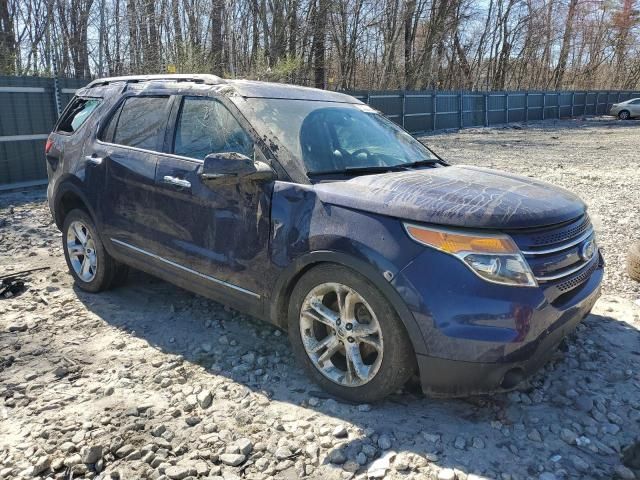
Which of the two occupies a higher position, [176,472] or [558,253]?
[558,253]

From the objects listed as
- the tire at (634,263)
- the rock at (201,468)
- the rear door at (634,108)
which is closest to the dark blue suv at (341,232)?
the rock at (201,468)

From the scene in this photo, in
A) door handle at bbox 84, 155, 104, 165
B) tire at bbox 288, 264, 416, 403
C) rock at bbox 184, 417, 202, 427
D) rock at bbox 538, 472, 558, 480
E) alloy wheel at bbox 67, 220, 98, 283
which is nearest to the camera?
rock at bbox 538, 472, 558, 480

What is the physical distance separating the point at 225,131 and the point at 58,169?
6.90 ft

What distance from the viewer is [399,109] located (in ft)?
71.1

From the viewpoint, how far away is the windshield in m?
3.41

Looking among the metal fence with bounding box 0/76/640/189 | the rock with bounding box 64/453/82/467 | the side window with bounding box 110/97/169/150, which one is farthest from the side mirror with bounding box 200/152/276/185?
the metal fence with bounding box 0/76/640/189

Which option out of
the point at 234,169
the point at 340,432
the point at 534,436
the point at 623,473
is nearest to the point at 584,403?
the point at 534,436

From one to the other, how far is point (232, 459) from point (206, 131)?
2.11 metres

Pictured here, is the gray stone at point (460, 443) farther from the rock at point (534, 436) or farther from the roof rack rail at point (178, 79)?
the roof rack rail at point (178, 79)

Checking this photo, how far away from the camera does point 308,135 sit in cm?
353

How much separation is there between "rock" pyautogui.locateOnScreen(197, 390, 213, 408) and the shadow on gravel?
0.22m

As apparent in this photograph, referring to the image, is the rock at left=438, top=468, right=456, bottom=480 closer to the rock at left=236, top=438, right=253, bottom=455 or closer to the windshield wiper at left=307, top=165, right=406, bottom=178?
the rock at left=236, top=438, right=253, bottom=455

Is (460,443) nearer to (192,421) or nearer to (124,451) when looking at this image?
(192,421)

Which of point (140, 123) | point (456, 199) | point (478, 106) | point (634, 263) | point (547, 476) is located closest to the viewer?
point (547, 476)
